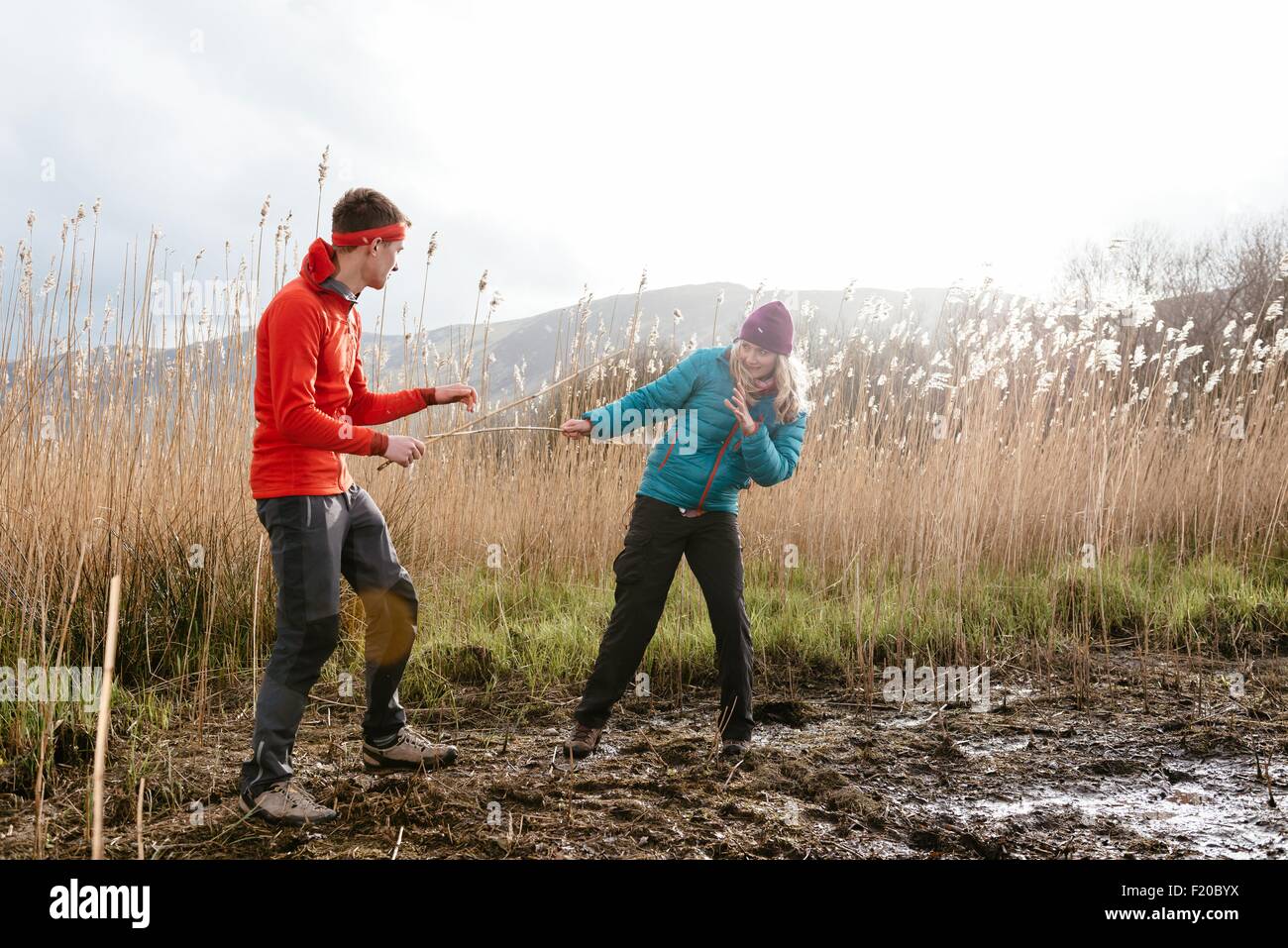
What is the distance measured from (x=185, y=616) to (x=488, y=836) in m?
2.10

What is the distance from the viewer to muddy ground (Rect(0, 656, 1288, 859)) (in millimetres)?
2332

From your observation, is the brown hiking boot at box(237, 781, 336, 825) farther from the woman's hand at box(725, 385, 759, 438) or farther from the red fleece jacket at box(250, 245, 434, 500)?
the woman's hand at box(725, 385, 759, 438)

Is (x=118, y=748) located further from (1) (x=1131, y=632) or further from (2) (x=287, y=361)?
(1) (x=1131, y=632)

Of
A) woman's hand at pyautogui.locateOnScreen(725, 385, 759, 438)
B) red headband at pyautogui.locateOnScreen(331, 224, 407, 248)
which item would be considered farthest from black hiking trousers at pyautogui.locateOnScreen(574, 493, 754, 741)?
red headband at pyautogui.locateOnScreen(331, 224, 407, 248)

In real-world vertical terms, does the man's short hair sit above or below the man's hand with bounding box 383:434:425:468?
above

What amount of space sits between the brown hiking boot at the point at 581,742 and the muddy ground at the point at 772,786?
A: 0.16 ft

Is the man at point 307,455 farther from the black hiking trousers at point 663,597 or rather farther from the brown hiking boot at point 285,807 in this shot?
the black hiking trousers at point 663,597

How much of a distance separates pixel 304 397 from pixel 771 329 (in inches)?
62.5

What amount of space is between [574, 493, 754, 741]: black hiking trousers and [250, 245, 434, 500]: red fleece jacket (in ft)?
3.36

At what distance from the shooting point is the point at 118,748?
2.88 m

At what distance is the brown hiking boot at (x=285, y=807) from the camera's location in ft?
7.55

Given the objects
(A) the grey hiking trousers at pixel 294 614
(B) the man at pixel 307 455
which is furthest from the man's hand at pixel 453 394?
(A) the grey hiking trousers at pixel 294 614
